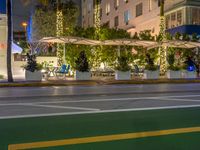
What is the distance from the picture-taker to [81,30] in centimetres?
3422

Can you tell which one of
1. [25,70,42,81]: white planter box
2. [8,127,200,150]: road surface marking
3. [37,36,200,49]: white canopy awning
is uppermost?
[37,36,200,49]: white canopy awning

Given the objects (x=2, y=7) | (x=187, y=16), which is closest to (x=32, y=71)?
(x=2, y=7)

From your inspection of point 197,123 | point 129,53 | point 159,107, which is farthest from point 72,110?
point 129,53

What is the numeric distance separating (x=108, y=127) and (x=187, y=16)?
3419 cm

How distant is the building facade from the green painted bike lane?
3108 cm

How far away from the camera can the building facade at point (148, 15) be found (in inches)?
1577

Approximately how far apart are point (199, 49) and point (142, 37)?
18.6 ft

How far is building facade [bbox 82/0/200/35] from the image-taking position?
40062 millimetres

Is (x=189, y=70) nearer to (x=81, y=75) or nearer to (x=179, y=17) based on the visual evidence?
(x=81, y=75)

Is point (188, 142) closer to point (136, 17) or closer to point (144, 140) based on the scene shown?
point (144, 140)

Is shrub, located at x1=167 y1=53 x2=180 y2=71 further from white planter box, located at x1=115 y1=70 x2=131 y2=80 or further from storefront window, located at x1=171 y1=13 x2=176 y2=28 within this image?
storefront window, located at x1=171 y1=13 x2=176 y2=28

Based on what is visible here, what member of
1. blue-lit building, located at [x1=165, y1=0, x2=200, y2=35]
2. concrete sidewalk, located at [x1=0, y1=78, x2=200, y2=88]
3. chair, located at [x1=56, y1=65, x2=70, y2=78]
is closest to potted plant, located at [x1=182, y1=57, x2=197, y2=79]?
concrete sidewalk, located at [x1=0, y1=78, x2=200, y2=88]

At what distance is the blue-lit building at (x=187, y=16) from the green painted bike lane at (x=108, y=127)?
30.2 m

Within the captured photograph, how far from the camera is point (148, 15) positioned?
48531 millimetres
